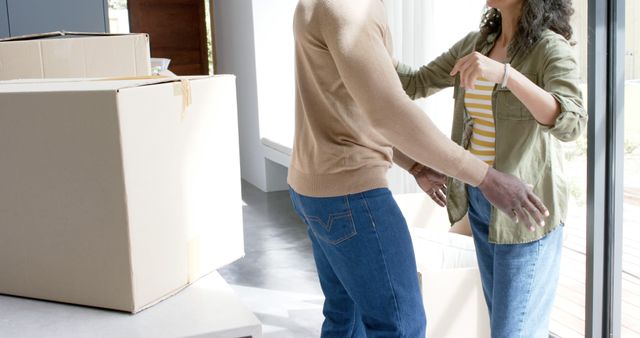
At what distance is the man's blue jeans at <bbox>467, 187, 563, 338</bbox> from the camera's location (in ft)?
5.66

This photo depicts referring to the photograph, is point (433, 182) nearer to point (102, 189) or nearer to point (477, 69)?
point (477, 69)

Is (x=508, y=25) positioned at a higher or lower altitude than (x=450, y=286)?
higher

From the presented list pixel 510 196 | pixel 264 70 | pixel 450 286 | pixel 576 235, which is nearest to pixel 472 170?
pixel 510 196

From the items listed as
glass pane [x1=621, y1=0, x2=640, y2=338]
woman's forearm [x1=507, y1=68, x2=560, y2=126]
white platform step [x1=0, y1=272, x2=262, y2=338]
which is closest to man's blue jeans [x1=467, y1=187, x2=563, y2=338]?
woman's forearm [x1=507, y1=68, x2=560, y2=126]

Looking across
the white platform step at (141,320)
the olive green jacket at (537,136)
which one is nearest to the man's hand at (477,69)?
the olive green jacket at (537,136)

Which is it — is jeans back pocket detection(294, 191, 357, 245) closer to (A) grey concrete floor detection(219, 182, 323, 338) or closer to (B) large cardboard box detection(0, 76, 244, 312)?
(B) large cardboard box detection(0, 76, 244, 312)

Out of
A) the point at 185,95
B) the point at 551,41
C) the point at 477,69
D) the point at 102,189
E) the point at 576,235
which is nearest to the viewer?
the point at 102,189

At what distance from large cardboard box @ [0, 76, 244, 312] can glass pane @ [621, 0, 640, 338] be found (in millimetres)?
1568

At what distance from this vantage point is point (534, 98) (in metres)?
1.51

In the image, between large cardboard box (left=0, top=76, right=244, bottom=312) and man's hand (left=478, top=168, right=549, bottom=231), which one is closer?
large cardboard box (left=0, top=76, right=244, bottom=312)

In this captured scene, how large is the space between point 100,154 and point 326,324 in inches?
28.2

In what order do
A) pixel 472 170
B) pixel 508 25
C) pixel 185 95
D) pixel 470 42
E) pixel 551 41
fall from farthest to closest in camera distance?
1. pixel 470 42
2. pixel 508 25
3. pixel 551 41
4. pixel 472 170
5. pixel 185 95

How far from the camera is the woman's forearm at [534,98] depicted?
4.93 feet

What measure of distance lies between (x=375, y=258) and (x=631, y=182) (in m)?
1.34
